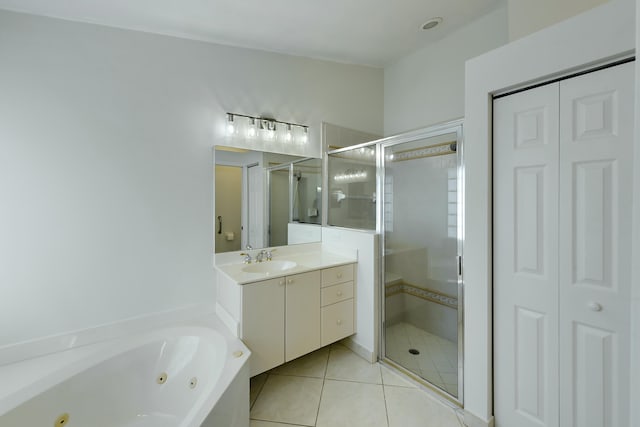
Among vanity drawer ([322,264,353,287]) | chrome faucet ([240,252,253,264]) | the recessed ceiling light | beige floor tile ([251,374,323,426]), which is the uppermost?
the recessed ceiling light

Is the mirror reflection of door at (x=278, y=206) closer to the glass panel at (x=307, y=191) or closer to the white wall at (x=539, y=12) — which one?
the glass panel at (x=307, y=191)

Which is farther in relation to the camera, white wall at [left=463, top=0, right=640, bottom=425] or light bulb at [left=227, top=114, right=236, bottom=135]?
light bulb at [left=227, top=114, right=236, bottom=135]

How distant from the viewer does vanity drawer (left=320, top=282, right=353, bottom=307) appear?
2182 millimetres

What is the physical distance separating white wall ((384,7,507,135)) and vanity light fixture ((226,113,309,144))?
1.18 meters

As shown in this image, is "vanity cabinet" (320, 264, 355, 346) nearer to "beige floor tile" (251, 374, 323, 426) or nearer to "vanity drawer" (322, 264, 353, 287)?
"vanity drawer" (322, 264, 353, 287)

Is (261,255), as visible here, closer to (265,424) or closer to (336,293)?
(336,293)

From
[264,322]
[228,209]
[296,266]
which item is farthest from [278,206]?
[264,322]

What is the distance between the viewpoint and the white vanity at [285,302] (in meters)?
1.83

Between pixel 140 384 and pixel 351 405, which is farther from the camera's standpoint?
pixel 351 405

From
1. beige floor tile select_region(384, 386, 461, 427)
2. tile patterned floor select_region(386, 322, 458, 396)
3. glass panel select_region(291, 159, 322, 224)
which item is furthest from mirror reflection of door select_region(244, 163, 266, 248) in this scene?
beige floor tile select_region(384, 386, 461, 427)

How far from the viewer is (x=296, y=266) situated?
2213mm

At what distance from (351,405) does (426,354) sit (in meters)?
0.72

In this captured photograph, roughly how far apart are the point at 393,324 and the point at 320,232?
3.54 ft

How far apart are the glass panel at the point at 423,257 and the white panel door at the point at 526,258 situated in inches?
14.8
